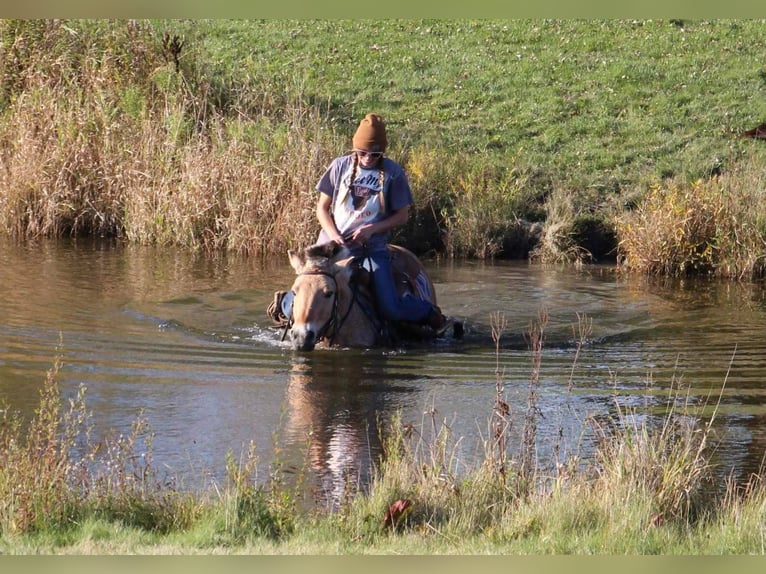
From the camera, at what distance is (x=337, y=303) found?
1279 cm

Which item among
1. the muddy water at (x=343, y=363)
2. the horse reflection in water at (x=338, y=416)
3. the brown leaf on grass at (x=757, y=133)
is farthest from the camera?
the brown leaf on grass at (x=757, y=133)

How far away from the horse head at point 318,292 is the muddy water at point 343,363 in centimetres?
29

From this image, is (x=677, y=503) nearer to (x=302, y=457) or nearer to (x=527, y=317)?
(x=302, y=457)

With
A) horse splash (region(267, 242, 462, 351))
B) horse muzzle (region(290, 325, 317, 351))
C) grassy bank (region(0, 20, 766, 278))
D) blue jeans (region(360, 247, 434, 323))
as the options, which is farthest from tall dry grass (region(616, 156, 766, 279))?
horse muzzle (region(290, 325, 317, 351))

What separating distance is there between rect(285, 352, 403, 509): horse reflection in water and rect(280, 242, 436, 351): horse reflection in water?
0.29 m

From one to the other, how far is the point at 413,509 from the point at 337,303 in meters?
5.65

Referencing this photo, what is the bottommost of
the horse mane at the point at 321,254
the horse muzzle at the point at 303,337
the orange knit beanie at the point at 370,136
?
the horse muzzle at the point at 303,337

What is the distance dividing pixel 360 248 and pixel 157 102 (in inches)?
382

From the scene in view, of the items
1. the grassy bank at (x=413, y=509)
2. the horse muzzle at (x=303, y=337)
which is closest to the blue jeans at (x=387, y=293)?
the horse muzzle at (x=303, y=337)

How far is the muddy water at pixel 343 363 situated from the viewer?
9.49 meters

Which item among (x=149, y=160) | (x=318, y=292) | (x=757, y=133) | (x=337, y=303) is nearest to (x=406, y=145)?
(x=149, y=160)

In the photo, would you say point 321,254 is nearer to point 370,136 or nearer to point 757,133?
point 370,136

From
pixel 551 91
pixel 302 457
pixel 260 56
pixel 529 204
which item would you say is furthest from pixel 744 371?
pixel 260 56

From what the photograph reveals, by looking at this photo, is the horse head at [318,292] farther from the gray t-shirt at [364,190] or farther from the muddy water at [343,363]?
the gray t-shirt at [364,190]
